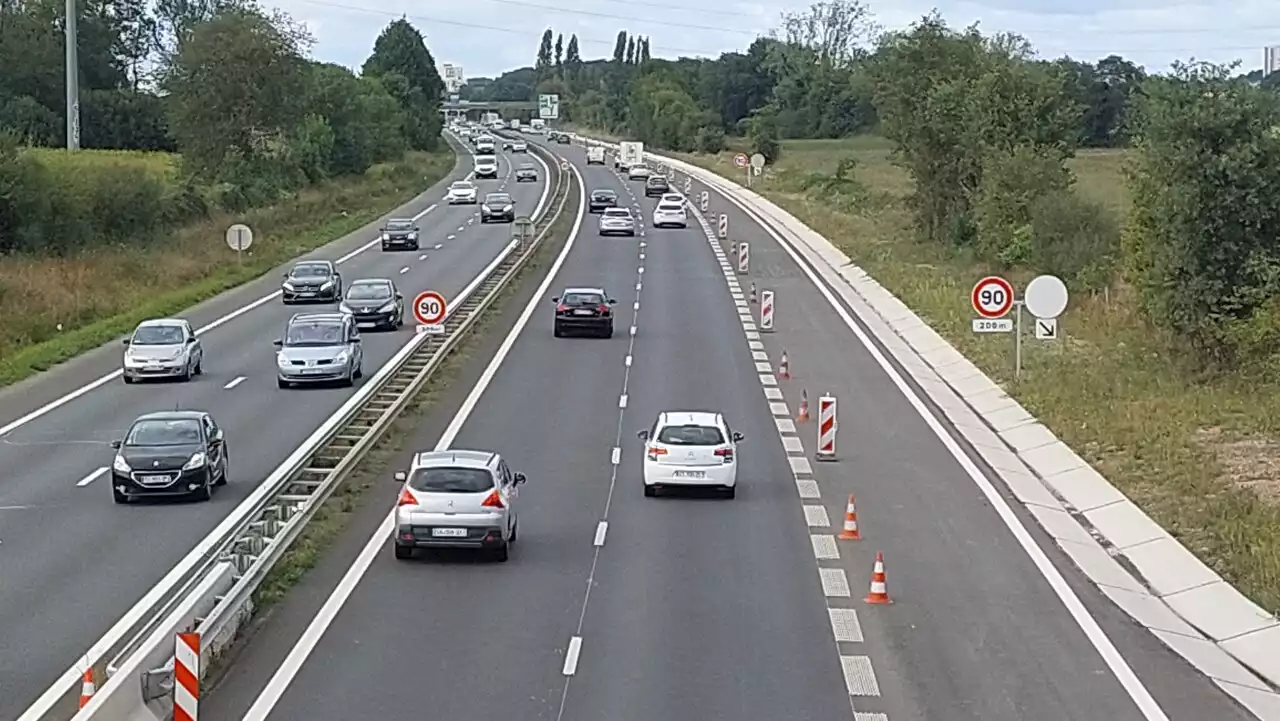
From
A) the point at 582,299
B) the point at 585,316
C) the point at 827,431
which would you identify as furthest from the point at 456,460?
the point at 582,299

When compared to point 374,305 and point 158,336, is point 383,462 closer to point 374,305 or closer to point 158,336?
point 158,336

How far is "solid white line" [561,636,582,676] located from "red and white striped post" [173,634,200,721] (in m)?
4.23

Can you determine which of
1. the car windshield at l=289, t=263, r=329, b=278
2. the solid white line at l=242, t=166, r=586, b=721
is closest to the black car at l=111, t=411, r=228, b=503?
the solid white line at l=242, t=166, r=586, b=721

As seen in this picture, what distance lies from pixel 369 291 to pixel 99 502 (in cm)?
2309

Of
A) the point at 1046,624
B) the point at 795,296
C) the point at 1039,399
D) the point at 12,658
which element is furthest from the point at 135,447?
the point at 795,296

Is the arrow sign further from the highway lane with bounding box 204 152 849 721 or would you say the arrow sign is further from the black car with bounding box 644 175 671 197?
the black car with bounding box 644 175 671 197

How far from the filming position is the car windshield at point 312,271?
57.3 metres

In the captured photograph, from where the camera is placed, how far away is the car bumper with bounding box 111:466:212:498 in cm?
2688

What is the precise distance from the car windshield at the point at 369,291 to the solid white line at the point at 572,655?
31480mm

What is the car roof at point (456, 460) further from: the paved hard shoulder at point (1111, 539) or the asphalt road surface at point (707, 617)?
the paved hard shoulder at point (1111, 539)

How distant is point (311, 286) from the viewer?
186ft

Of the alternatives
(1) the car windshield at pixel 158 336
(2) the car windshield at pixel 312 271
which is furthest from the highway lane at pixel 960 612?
(2) the car windshield at pixel 312 271

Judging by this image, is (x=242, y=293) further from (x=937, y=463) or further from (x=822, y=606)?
(x=822, y=606)

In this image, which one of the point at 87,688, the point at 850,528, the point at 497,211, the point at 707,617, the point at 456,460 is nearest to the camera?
the point at 87,688
